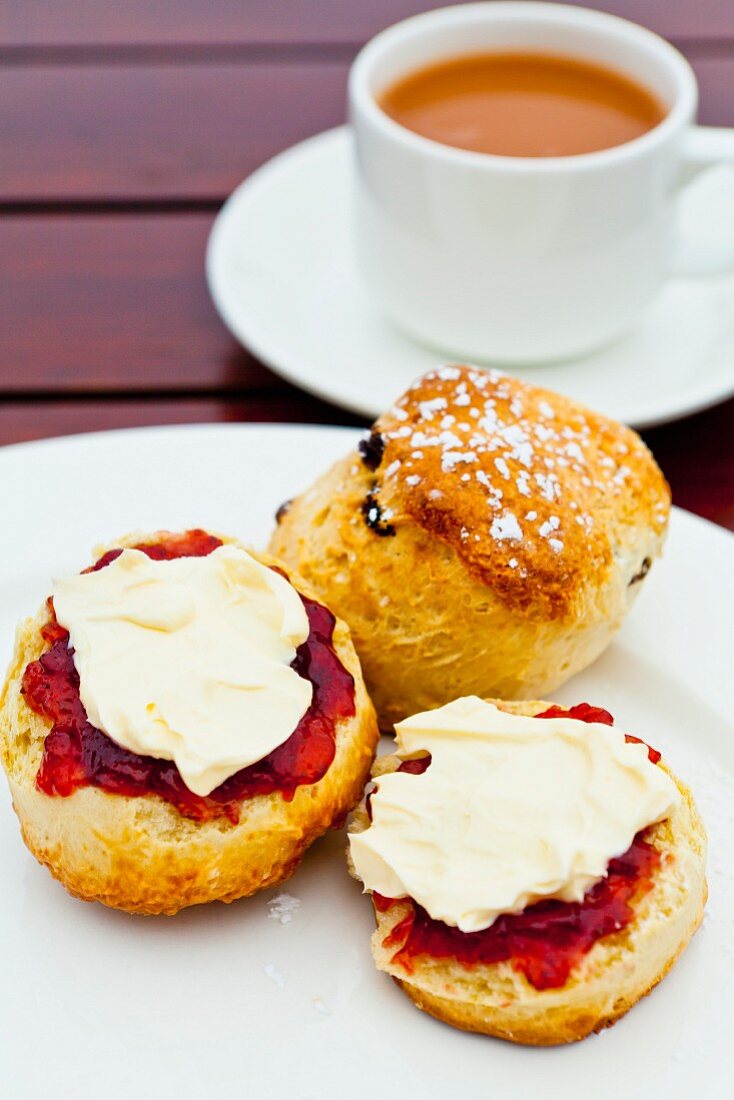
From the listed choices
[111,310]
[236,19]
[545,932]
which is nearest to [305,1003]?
[545,932]

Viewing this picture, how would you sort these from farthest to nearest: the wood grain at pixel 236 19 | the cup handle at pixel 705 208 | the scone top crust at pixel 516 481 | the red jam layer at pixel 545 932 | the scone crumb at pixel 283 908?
the wood grain at pixel 236 19 → the cup handle at pixel 705 208 → the scone top crust at pixel 516 481 → the scone crumb at pixel 283 908 → the red jam layer at pixel 545 932

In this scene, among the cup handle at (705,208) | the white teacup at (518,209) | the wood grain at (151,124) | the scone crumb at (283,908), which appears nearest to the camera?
the scone crumb at (283,908)

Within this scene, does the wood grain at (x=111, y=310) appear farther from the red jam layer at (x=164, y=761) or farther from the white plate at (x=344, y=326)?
the red jam layer at (x=164, y=761)

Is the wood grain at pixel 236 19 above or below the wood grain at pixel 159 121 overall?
above

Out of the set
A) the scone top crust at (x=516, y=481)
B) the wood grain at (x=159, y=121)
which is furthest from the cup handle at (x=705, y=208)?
the scone top crust at (x=516, y=481)

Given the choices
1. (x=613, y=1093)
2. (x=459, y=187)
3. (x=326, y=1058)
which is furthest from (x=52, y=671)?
(x=459, y=187)

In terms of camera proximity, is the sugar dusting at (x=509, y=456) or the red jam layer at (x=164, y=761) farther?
the sugar dusting at (x=509, y=456)

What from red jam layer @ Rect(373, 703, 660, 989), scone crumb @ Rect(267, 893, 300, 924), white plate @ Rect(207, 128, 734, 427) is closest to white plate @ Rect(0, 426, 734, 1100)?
scone crumb @ Rect(267, 893, 300, 924)

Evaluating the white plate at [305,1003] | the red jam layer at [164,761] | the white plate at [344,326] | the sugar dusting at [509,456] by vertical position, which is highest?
the sugar dusting at [509,456]

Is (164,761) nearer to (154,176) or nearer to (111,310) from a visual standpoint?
(111,310)
